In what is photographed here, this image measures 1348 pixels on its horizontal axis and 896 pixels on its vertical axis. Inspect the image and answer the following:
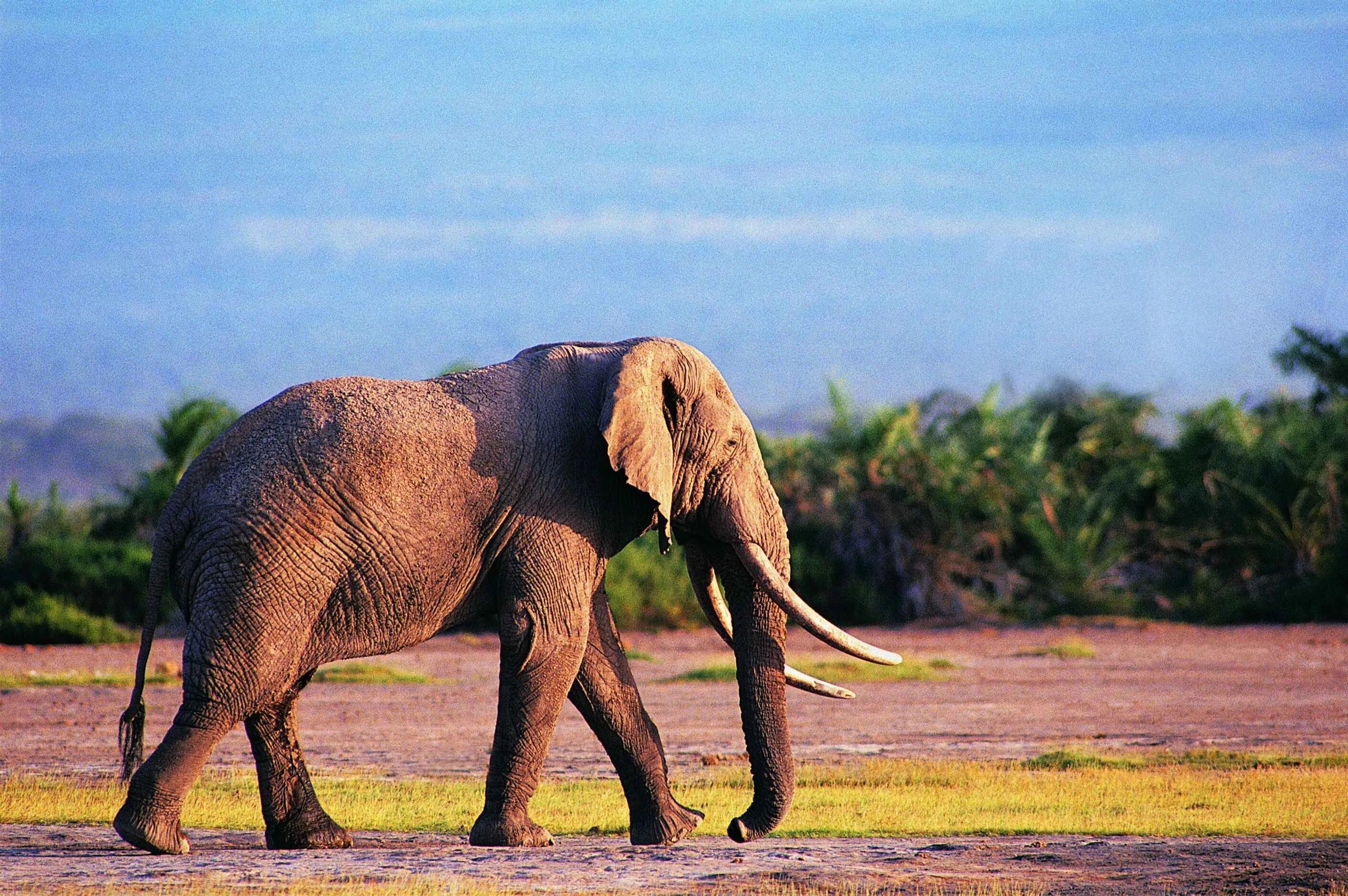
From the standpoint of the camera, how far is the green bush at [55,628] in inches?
1036

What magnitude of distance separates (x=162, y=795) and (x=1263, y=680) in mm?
15015

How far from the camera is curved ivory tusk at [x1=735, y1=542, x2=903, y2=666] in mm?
10133

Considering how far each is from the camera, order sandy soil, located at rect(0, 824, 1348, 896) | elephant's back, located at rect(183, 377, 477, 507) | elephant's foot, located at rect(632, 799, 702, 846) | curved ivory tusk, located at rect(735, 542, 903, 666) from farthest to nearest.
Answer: curved ivory tusk, located at rect(735, 542, 903, 666) < elephant's foot, located at rect(632, 799, 702, 846) < elephant's back, located at rect(183, 377, 477, 507) < sandy soil, located at rect(0, 824, 1348, 896)

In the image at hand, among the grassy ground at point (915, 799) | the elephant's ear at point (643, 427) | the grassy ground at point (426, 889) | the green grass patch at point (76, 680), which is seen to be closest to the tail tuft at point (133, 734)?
the grassy ground at point (915, 799)

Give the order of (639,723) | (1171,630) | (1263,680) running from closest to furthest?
(639,723), (1263,680), (1171,630)

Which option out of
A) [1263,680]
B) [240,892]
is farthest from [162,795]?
[1263,680]

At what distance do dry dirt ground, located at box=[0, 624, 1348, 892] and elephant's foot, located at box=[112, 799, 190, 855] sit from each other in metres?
0.10

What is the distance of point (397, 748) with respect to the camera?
48.5ft

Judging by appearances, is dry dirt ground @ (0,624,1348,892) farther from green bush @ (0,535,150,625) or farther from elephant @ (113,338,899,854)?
green bush @ (0,535,150,625)

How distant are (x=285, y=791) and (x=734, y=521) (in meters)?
3.04

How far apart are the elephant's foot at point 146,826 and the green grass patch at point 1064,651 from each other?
16.7 meters

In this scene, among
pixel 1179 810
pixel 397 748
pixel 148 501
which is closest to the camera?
pixel 1179 810

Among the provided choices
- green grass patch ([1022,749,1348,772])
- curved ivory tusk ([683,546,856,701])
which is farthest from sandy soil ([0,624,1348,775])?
curved ivory tusk ([683,546,856,701])

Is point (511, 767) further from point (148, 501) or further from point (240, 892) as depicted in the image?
point (148, 501)
